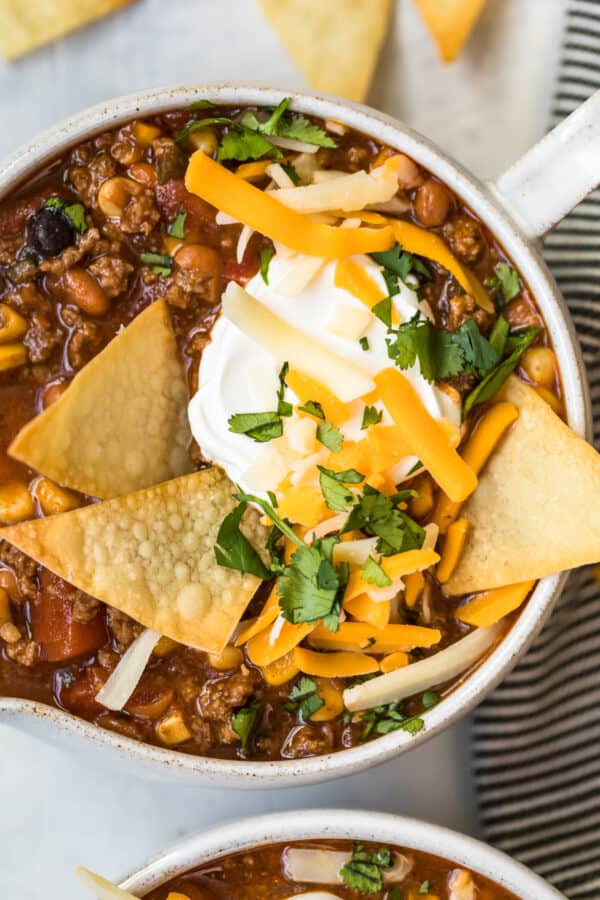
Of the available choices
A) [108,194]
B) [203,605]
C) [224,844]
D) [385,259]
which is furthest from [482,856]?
[108,194]

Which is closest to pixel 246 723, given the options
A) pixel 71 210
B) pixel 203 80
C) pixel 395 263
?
pixel 395 263

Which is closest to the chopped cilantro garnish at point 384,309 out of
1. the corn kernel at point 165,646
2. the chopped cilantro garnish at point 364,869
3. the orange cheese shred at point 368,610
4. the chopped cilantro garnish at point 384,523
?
the chopped cilantro garnish at point 384,523

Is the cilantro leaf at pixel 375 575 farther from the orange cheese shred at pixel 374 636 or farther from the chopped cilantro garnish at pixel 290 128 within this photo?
the chopped cilantro garnish at pixel 290 128

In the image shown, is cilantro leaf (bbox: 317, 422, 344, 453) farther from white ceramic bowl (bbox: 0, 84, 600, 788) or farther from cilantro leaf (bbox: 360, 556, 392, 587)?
white ceramic bowl (bbox: 0, 84, 600, 788)

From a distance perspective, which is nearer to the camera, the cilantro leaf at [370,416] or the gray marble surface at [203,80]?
the cilantro leaf at [370,416]

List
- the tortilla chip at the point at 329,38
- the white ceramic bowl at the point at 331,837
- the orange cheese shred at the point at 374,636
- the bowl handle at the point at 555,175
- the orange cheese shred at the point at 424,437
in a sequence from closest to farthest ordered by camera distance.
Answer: the bowl handle at the point at 555,175 < the orange cheese shred at the point at 424,437 < the orange cheese shred at the point at 374,636 < the white ceramic bowl at the point at 331,837 < the tortilla chip at the point at 329,38

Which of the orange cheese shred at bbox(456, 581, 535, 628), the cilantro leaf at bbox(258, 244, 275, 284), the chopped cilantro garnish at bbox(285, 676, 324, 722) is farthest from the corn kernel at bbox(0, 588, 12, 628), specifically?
the orange cheese shred at bbox(456, 581, 535, 628)

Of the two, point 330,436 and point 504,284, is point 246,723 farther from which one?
point 504,284

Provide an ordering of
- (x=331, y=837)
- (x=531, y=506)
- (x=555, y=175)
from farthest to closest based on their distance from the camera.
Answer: (x=331, y=837)
(x=531, y=506)
(x=555, y=175)
